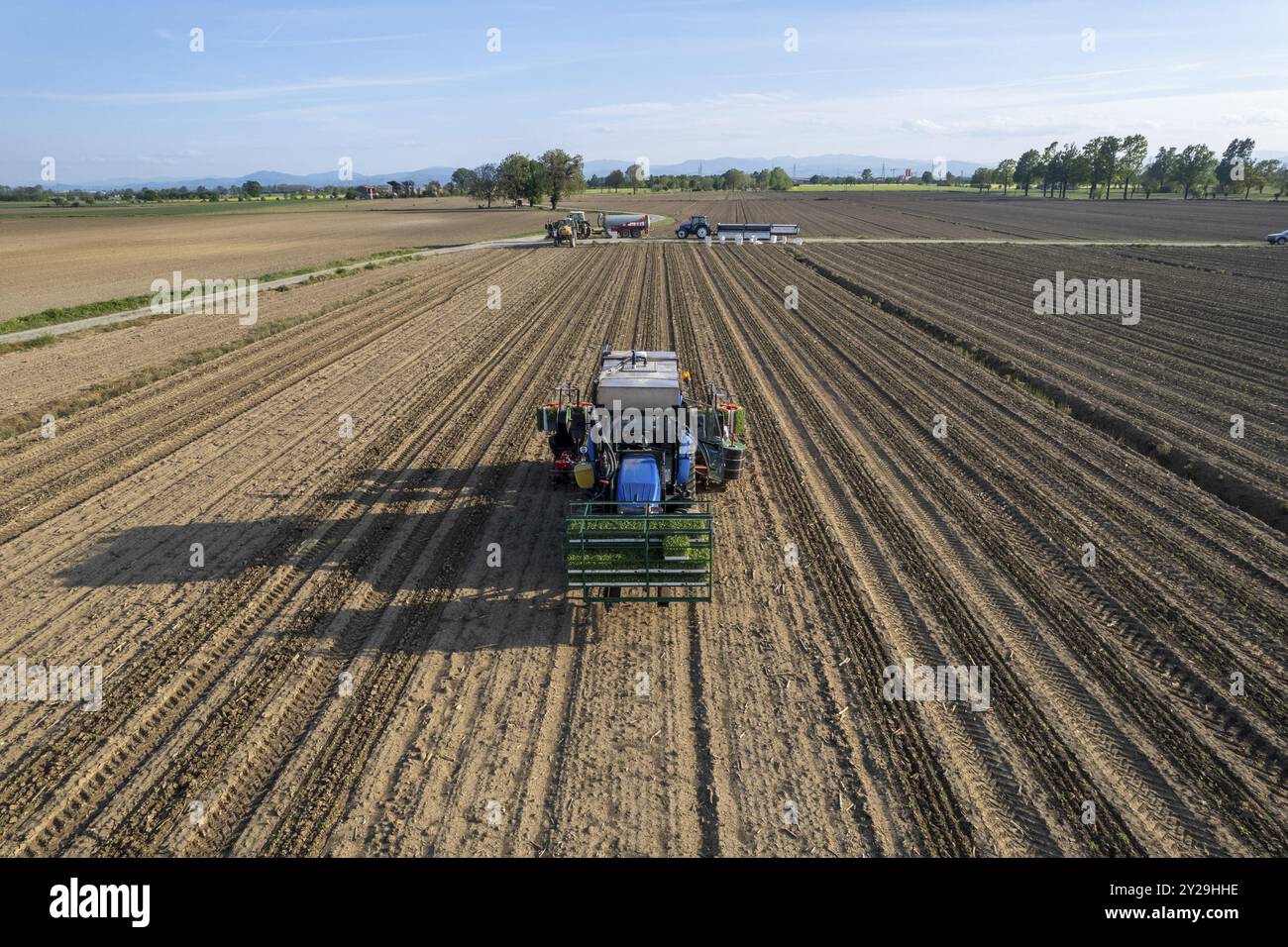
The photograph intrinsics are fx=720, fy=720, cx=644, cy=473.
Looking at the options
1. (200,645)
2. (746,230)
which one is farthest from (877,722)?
(746,230)

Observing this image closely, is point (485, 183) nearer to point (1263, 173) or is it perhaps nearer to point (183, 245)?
point (183, 245)

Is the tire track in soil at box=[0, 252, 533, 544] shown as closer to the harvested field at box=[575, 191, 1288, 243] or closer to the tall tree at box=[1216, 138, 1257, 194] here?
the harvested field at box=[575, 191, 1288, 243]

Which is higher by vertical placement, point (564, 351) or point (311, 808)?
point (564, 351)

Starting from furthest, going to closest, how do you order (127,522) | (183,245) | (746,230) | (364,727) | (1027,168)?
(1027,168) → (183,245) → (746,230) → (127,522) → (364,727)

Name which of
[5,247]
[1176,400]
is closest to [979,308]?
[1176,400]

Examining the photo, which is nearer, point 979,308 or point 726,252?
point 979,308

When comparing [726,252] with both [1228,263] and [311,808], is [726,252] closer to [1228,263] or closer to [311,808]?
[1228,263]

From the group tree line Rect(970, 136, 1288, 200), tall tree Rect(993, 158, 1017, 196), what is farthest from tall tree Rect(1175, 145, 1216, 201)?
tall tree Rect(993, 158, 1017, 196)
